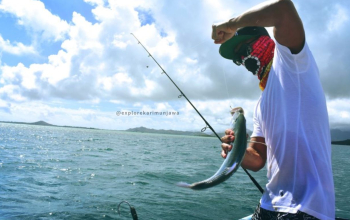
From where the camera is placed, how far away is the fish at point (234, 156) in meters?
2.18

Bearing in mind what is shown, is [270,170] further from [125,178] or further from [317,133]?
[125,178]

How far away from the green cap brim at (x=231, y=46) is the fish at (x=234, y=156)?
31.8 inches

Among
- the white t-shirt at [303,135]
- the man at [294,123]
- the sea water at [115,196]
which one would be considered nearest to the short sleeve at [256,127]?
the man at [294,123]

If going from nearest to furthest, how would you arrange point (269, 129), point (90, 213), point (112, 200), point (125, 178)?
point (269, 129), point (90, 213), point (112, 200), point (125, 178)

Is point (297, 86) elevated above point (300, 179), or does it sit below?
above

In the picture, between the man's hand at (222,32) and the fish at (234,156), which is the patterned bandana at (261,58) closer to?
the man's hand at (222,32)

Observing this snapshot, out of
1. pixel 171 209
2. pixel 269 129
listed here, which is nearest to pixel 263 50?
pixel 269 129

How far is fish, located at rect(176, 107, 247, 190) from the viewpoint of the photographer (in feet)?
7.14

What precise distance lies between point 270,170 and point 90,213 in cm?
837

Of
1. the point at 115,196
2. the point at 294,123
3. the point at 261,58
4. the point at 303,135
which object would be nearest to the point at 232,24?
the point at 261,58

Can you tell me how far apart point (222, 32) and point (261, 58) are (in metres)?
0.48

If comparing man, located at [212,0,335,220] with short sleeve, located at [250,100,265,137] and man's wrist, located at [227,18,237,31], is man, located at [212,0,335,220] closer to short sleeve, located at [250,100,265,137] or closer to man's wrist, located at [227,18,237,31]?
man's wrist, located at [227,18,237,31]

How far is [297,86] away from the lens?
2.06m

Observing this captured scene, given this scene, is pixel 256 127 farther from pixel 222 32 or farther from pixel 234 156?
pixel 222 32
